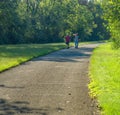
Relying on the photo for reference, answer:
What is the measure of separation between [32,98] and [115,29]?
17.4 m

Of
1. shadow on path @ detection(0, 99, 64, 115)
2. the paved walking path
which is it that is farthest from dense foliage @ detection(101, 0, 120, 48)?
shadow on path @ detection(0, 99, 64, 115)

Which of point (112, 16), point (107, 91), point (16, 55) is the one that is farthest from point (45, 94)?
point (16, 55)

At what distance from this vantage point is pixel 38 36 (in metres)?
79.0

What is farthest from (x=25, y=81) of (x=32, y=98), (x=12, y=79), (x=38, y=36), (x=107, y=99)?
(x=38, y=36)

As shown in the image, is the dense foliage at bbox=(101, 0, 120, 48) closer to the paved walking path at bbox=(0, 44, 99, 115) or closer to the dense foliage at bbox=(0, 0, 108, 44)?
the paved walking path at bbox=(0, 44, 99, 115)

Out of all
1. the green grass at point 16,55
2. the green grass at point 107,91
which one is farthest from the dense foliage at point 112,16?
the green grass at point 107,91

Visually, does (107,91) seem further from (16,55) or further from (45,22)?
(45,22)

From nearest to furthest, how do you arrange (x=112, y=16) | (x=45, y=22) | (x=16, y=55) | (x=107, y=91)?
(x=107, y=91) < (x=112, y=16) < (x=16, y=55) < (x=45, y=22)

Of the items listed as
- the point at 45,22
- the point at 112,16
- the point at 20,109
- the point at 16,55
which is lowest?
the point at 16,55

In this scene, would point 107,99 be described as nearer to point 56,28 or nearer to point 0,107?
point 0,107

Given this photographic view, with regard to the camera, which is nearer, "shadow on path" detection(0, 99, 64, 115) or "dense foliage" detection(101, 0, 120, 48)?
"shadow on path" detection(0, 99, 64, 115)

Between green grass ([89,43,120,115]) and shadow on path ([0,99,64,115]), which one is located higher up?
shadow on path ([0,99,64,115])

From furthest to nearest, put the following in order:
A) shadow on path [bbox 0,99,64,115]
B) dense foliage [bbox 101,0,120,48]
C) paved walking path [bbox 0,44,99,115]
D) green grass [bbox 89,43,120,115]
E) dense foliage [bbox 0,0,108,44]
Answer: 1. dense foliage [bbox 0,0,108,44]
2. dense foliage [bbox 101,0,120,48]
3. green grass [bbox 89,43,120,115]
4. paved walking path [bbox 0,44,99,115]
5. shadow on path [bbox 0,99,64,115]

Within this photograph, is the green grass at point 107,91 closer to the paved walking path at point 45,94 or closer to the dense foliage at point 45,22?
the paved walking path at point 45,94
